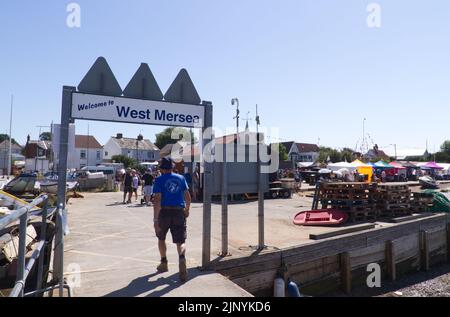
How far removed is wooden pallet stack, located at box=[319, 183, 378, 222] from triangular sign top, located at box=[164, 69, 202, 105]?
7.07 m

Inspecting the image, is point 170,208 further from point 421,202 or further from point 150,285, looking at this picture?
point 421,202

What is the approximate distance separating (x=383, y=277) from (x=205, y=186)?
22.4 ft

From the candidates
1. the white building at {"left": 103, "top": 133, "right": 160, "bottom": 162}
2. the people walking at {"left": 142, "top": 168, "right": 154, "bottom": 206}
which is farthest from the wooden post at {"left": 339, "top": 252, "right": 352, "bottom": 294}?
the white building at {"left": 103, "top": 133, "right": 160, "bottom": 162}

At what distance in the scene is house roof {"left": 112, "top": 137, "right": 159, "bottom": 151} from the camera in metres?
80.9

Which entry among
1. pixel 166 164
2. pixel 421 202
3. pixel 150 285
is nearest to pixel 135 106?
pixel 166 164

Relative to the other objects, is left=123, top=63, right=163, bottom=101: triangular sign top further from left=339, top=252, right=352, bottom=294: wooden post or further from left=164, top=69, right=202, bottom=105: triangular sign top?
left=339, top=252, right=352, bottom=294: wooden post

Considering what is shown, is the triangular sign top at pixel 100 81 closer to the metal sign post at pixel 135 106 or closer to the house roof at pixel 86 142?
the metal sign post at pixel 135 106

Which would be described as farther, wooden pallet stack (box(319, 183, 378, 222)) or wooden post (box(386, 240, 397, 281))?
wooden pallet stack (box(319, 183, 378, 222))

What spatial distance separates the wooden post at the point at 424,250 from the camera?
1173cm

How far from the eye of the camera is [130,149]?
81688mm
